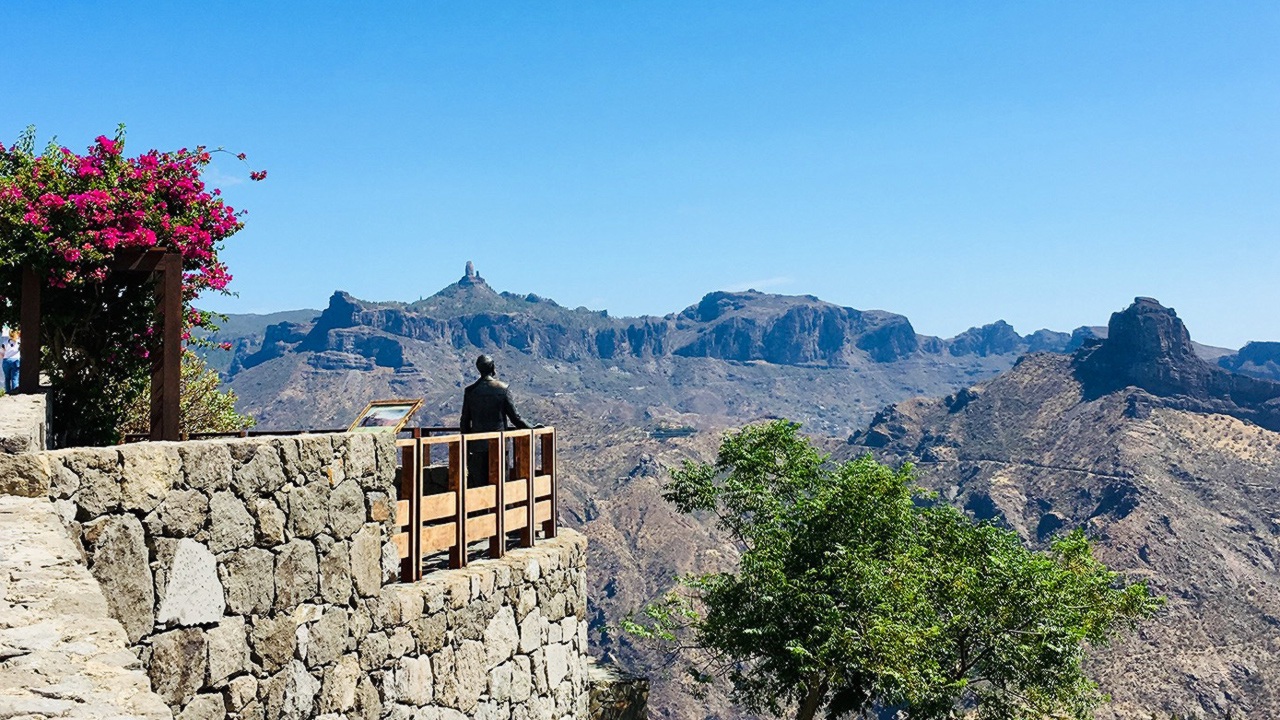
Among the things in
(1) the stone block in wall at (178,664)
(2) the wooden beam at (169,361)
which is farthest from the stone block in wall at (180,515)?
(2) the wooden beam at (169,361)

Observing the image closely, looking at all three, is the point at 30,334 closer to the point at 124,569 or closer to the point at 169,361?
the point at 169,361

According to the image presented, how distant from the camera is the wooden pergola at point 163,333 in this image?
302 inches

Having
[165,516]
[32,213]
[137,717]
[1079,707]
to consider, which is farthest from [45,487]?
[1079,707]

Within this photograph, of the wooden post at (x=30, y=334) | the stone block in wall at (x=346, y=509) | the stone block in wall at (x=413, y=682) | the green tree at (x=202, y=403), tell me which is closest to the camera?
the stone block in wall at (x=346, y=509)

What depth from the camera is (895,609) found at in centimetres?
1625

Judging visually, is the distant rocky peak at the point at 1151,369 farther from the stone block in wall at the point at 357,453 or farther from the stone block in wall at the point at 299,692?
the stone block in wall at the point at 299,692

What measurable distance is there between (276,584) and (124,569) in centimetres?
105

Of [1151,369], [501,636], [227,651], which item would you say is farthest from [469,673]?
[1151,369]

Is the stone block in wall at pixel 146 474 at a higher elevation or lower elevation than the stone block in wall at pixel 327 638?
higher

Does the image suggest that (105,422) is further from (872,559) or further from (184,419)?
(872,559)

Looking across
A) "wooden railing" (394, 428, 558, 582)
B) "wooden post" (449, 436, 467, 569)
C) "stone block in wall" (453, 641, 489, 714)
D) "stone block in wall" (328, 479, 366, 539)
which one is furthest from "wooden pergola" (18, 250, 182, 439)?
"stone block in wall" (453, 641, 489, 714)

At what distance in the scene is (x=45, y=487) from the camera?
177 inches

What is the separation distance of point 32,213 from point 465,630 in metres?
4.38

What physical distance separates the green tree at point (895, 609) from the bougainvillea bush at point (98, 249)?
1018 cm
